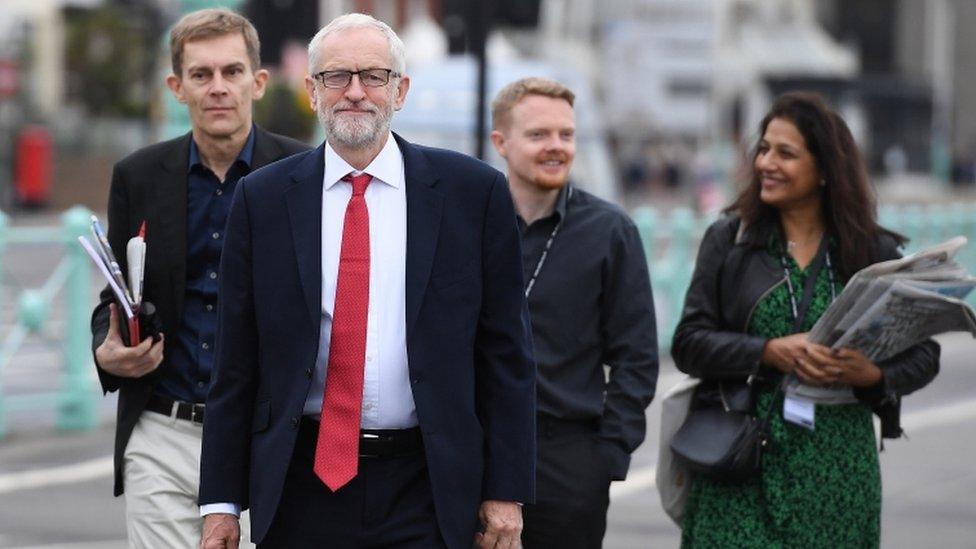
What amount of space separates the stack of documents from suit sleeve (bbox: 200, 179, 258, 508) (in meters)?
0.62

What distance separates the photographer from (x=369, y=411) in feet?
13.6

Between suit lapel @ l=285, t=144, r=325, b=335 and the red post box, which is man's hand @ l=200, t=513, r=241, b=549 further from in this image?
the red post box

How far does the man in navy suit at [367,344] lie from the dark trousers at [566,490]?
121 centimetres

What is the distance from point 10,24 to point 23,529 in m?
34.1

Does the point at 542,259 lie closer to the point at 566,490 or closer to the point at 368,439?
the point at 566,490

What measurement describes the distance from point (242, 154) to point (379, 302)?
1.24 meters

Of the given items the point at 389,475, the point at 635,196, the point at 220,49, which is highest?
the point at 220,49

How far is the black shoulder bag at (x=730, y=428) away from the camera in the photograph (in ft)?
17.7

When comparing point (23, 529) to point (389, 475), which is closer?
point (389, 475)

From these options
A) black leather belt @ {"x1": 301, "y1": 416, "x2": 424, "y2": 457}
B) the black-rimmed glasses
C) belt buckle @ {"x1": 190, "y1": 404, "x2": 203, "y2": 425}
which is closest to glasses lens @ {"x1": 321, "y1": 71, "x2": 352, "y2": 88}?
the black-rimmed glasses

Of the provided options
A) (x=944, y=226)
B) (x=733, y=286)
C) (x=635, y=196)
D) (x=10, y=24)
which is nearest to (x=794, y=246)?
(x=733, y=286)

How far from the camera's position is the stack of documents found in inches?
189

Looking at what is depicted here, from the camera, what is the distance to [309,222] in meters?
4.19

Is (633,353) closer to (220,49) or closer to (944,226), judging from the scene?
(220,49)
